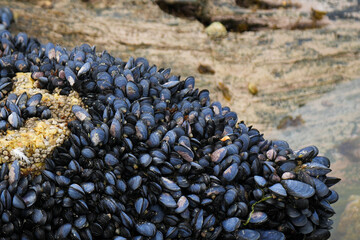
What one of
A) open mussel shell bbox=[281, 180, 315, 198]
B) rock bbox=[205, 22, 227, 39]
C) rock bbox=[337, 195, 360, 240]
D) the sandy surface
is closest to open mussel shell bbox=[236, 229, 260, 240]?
open mussel shell bbox=[281, 180, 315, 198]

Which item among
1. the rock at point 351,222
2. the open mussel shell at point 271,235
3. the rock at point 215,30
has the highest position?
the rock at point 215,30

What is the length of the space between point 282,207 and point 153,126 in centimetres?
118

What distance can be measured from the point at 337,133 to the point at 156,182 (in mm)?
2770

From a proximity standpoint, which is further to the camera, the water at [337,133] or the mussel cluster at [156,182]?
the water at [337,133]

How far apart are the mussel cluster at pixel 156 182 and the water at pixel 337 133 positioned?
1119 millimetres

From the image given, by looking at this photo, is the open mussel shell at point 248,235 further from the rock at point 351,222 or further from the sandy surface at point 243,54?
the sandy surface at point 243,54

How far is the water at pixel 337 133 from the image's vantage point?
415 centimetres

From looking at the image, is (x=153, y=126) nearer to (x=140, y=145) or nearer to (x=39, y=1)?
(x=140, y=145)

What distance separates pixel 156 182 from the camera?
292cm

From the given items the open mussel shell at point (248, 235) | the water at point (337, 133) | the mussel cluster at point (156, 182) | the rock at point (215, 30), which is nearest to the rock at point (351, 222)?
the water at point (337, 133)

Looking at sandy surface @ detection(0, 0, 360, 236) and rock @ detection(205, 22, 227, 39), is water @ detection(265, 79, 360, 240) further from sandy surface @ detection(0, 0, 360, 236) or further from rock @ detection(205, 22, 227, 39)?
rock @ detection(205, 22, 227, 39)

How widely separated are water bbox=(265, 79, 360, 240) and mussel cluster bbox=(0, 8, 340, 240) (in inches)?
44.1

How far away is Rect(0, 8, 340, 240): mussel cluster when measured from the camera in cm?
274

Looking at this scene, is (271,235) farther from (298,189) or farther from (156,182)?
(156,182)
